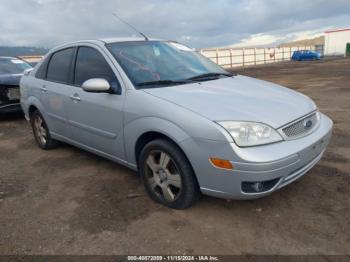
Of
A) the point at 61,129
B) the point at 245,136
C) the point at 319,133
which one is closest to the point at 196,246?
the point at 245,136

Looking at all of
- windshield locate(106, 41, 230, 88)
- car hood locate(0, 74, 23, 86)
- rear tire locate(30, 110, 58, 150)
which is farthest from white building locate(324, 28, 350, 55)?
rear tire locate(30, 110, 58, 150)

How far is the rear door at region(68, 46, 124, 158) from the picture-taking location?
369 cm

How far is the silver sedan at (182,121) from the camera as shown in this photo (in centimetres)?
285

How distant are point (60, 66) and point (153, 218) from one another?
107 inches

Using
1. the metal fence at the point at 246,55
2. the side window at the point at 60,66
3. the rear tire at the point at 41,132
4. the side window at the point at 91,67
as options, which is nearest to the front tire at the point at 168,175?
the side window at the point at 91,67

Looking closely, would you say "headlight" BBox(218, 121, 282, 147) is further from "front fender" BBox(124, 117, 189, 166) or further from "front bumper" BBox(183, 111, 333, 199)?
"front fender" BBox(124, 117, 189, 166)

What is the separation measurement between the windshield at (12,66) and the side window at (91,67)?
524 centimetres

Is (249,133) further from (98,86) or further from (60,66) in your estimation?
(60,66)

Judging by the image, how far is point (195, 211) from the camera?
331cm

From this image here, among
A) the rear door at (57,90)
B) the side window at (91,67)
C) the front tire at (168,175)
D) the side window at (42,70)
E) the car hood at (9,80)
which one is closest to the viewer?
the front tire at (168,175)

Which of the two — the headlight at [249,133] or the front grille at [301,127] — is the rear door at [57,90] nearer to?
the headlight at [249,133]

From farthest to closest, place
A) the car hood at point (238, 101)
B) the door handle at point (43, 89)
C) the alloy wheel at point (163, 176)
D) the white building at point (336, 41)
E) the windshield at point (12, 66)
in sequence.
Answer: the white building at point (336, 41) < the windshield at point (12, 66) < the door handle at point (43, 89) < the alloy wheel at point (163, 176) < the car hood at point (238, 101)

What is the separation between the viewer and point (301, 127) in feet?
10.5

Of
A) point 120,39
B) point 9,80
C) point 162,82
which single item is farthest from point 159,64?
point 9,80
